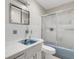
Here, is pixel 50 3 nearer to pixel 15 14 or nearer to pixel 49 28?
pixel 49 28

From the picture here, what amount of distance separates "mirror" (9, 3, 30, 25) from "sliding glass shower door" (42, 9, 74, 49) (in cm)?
53

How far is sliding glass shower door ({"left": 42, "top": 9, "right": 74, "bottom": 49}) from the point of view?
207 centimetres

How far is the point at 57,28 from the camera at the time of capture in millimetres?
2184

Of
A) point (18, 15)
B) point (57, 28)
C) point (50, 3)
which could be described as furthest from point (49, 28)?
point (18, 15)

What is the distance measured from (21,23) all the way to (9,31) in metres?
0.47

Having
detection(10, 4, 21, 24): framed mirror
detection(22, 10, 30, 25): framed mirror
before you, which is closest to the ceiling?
detection(22, 10, 30, 25): framed mirror

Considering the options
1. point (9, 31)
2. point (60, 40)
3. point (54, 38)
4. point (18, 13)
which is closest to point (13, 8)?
point (18, 13)

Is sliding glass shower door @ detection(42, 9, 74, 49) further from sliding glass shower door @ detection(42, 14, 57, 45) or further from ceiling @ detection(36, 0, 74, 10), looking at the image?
ceiling @ detection(36, 0, 74, 10)

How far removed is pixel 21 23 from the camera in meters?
1.96

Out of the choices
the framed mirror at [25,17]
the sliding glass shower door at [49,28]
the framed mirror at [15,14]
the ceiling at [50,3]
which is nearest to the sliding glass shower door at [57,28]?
the sliding glass shower door at [49,28]

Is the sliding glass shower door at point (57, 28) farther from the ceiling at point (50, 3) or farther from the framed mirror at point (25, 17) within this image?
the framed mirror at point (25, 17)
